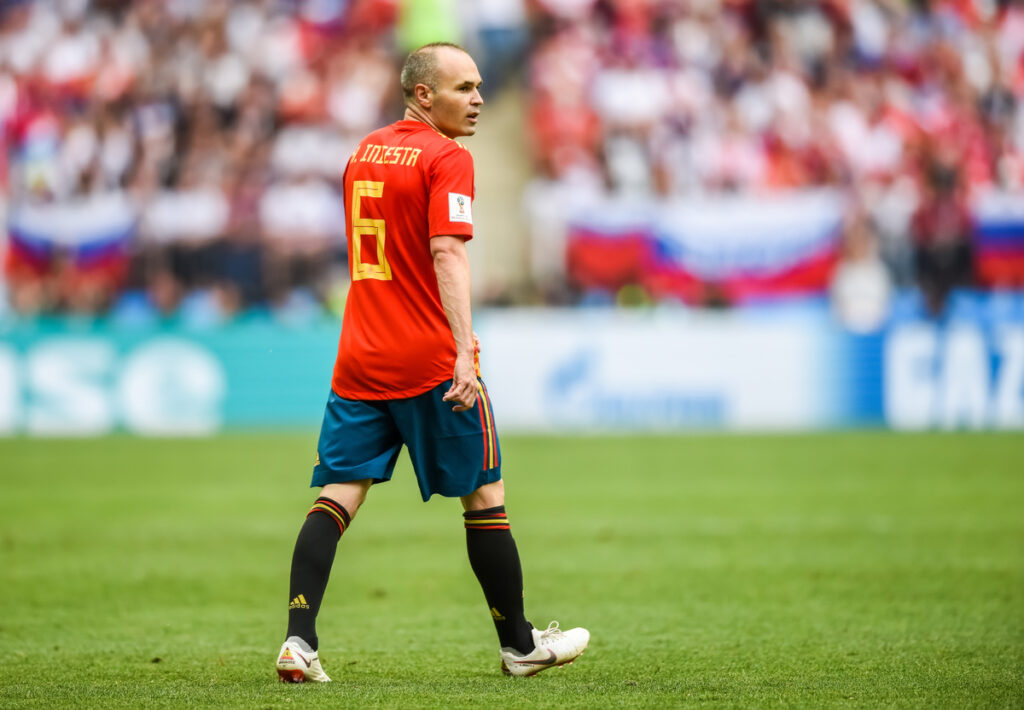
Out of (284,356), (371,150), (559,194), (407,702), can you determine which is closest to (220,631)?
(407,702)

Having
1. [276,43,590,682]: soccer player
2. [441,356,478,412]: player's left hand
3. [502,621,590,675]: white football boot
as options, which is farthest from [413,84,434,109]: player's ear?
[502,621,590,675]: white football boot

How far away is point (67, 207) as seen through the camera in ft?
65.5

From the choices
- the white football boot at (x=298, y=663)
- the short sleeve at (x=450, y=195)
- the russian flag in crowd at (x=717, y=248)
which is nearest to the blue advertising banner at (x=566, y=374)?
the russian flag in crowd at (x=717, y=248)

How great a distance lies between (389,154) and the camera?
495 centimetres

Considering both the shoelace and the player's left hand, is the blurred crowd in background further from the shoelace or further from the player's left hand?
the player's left hand

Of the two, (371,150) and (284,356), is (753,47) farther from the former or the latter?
(371,150)

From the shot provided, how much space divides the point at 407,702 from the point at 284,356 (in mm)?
13342

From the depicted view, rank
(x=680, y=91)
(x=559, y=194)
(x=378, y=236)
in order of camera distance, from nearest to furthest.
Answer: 1. (x=378, y=236)
2. (x=559, y=194)
3. (x=680, y=91)

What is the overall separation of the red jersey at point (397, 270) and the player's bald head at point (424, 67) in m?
0.14

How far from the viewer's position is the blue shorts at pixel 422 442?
16.1 ft

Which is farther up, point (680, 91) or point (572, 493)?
point (680, 91)

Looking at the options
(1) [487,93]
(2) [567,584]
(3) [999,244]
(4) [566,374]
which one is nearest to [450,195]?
(2) [567,584]

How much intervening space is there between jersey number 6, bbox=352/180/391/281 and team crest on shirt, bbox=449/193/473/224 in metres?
0.28

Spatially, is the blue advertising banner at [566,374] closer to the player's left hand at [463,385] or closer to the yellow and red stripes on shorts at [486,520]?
the yellow and red stripes on shorts at [486,520]
